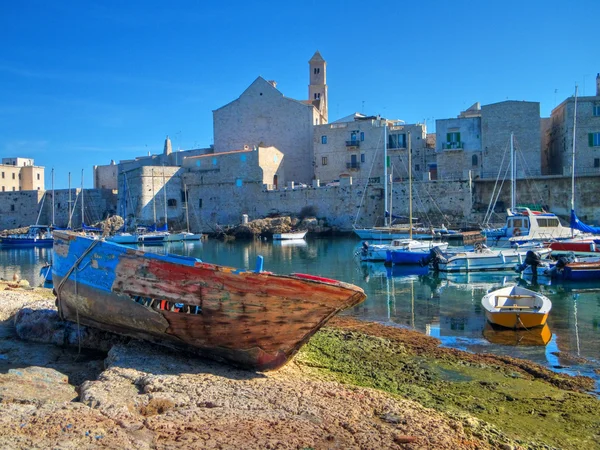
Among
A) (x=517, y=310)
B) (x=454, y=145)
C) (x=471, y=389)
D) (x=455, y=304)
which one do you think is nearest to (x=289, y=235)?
(x=454, y=145)

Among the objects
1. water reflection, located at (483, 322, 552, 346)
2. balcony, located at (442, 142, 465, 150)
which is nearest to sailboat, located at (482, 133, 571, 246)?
water reflection, located at (483, 322, 552, 346)

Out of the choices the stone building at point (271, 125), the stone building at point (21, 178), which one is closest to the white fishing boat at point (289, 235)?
the stone building at point (271, 125)

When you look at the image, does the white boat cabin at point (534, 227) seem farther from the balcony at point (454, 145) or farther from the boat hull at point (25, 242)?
the boat hull at point (25, 242)

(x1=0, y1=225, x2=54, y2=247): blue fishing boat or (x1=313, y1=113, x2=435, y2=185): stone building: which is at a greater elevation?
(x1=313, y1=113, x2=435, y2=185): stone building

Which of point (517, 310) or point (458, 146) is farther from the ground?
point (458, 146)

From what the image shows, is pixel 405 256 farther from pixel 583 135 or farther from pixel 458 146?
pixel 583 135

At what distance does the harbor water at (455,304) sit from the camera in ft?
34.1

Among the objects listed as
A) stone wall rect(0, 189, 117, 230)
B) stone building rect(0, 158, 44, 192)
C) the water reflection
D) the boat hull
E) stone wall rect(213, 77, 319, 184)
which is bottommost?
the water reflection

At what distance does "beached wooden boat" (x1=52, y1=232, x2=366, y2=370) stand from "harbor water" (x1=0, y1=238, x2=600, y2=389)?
4.44 metres

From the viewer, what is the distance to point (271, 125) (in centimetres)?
5231

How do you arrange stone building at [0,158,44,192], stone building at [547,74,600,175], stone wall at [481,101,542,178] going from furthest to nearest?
stone building at [0,158,44,192] < stone wall at [481,101,542,178] < stone building at [547,74,600,175]

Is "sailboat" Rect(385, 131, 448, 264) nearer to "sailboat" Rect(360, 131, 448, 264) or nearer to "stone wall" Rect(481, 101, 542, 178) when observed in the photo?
"sailboat" Rect(360, 131, 448, 264)

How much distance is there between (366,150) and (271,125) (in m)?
Answer: 10.0

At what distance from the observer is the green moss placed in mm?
6355
